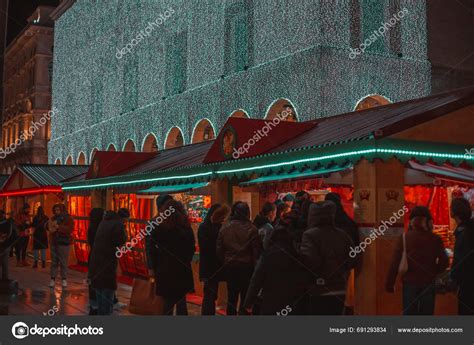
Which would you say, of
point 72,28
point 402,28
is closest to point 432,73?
point 402,28

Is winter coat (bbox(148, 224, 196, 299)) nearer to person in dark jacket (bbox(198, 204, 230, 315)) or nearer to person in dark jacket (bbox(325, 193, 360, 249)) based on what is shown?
person in dark jacket (bbox(198, 204, 230, 315))

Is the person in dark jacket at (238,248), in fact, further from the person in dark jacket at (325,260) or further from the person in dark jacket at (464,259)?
the person in dark jacket at (464,259)

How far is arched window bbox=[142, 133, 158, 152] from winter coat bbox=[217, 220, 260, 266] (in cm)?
2035

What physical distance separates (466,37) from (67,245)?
14118 millimetres

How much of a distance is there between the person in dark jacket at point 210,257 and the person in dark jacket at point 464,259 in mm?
2996

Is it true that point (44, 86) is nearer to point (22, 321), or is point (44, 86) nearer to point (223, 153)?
point (223, 153)

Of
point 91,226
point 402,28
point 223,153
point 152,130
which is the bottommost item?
point 91,226

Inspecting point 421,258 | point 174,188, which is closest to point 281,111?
point 174,188

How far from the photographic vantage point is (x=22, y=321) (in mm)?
6887

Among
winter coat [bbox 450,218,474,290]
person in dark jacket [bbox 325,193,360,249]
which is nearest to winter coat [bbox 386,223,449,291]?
winter coat [bbox 450,218,474,290]

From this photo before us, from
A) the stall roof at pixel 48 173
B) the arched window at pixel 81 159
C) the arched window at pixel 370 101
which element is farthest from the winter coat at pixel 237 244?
the arched window at pixel 81 159

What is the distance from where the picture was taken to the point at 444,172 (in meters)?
9.75

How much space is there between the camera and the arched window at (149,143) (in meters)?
28.9

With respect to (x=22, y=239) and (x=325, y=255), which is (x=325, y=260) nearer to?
(x=325, y=255)
